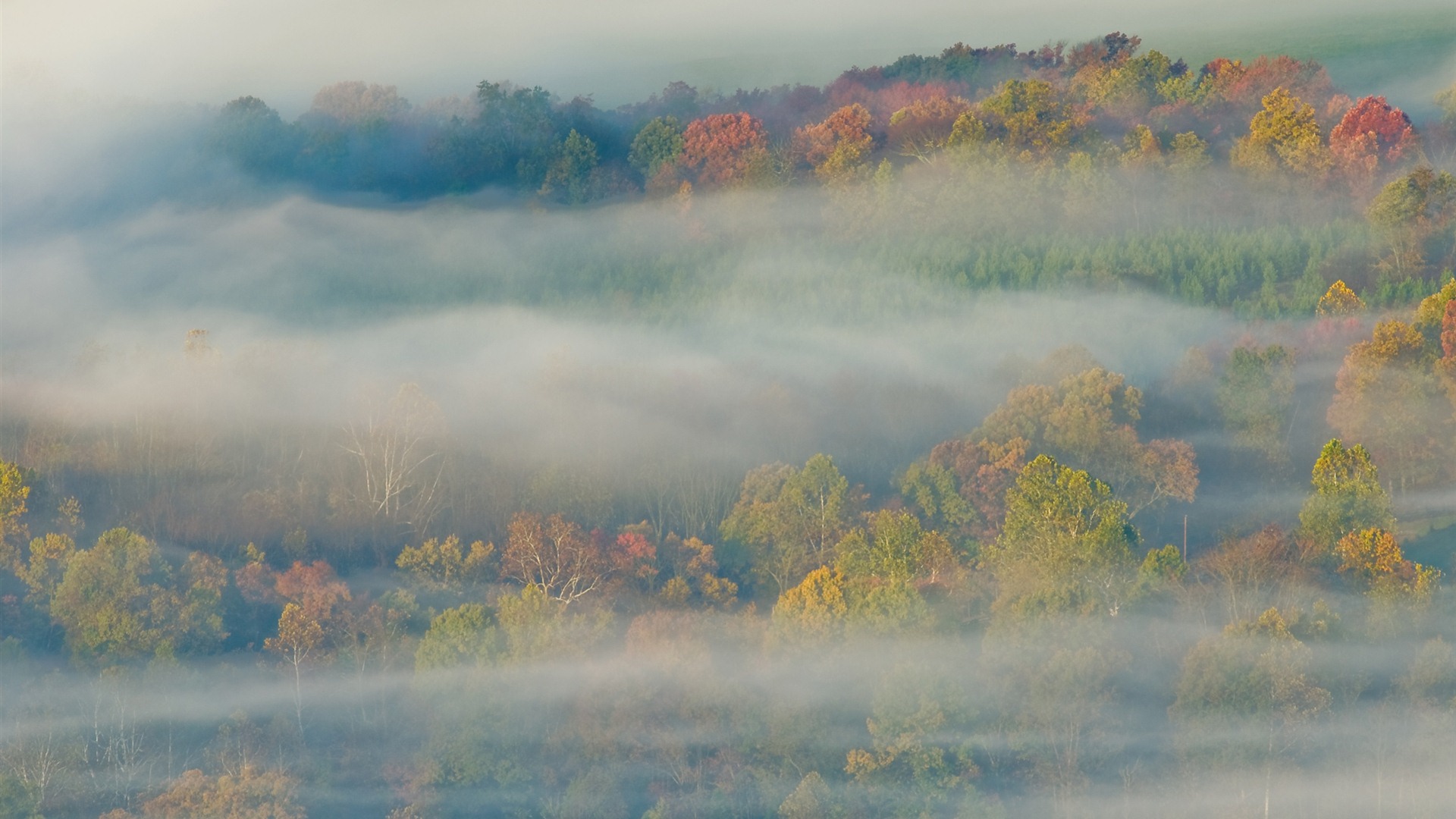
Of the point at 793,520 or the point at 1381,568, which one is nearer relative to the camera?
the point at 1381,568

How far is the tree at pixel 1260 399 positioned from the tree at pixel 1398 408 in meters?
2.24

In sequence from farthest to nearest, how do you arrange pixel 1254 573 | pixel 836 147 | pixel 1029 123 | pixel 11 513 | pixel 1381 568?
pixel 836 147
pixel 1029 123
pixel 11 513
pixel 1254 573
pixel 1381 568

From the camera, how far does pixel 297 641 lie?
75.6 metres

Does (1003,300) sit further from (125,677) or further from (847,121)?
(125,677)

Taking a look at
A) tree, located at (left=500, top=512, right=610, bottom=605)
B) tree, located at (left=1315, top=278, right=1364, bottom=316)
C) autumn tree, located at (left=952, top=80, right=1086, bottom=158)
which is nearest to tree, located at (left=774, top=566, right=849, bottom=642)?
tree, located at (left=500, top=512, right=610, bottom=605)

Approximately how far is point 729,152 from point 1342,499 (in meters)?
45.6

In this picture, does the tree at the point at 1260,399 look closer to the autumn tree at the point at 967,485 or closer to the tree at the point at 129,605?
the autumn tree at the point at 967,485

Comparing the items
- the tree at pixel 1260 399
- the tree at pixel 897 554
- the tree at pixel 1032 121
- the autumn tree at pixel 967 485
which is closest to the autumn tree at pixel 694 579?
the tree at pixel 897 554

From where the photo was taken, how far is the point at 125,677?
7231cm

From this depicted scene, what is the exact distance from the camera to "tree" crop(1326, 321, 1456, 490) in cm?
8262

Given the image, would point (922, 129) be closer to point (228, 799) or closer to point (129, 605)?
point (129, 605)

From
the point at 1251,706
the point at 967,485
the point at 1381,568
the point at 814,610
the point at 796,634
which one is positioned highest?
the point at 967,485

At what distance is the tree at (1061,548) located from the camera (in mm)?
72000

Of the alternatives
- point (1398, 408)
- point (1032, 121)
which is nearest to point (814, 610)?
point (1398, 408)
